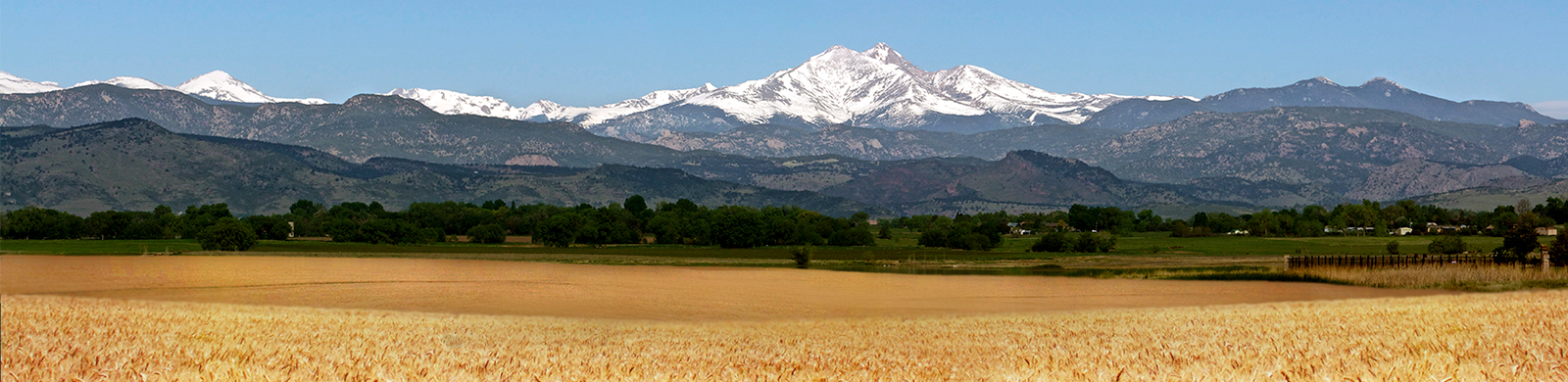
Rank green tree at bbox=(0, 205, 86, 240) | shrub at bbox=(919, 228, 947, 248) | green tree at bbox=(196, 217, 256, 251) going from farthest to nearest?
shrub at bbox=(919, 228, 947, 248), green tree at bbox=(0, 205, 86, 240), green tree at bbox=(196, 217, 256, 251)

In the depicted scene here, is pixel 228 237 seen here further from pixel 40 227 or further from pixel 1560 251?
pixel 1560 251

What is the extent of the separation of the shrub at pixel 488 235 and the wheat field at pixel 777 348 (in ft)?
497

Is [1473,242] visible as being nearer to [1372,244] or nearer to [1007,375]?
[1372,244]

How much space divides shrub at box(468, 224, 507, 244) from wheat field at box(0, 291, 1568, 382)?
15150 cm

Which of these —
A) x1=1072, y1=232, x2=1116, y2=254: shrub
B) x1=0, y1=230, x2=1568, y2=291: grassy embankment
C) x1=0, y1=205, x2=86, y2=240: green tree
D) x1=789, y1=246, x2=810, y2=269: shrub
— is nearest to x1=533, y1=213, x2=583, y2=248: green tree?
x1=0, y1=230, x2=1568, y2=291: grassy embankment

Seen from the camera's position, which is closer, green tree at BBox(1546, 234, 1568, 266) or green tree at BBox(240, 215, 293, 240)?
green tree at BBox(1546, 234, 1568, 266)

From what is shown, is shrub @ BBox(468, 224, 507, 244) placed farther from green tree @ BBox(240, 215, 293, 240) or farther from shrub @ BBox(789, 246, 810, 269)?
shrub @ BBox(789, 246, 810, 269)

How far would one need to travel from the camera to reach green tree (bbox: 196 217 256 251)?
142250 mm

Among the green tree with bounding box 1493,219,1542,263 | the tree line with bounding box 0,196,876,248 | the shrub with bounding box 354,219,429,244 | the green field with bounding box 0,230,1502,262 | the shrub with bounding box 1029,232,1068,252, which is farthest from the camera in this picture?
the tree line with bounding box 0,196,876,248

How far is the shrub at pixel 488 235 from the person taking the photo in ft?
607

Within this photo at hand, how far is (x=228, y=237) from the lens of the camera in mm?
143500

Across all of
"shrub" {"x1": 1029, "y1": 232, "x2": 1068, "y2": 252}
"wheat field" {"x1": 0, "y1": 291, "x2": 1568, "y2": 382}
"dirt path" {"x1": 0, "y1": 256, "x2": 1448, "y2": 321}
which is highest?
"shrub" {"x1": 1029, "y1": 232, "x2": 1068, "y2": 252}

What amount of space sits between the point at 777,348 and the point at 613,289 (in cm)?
4874

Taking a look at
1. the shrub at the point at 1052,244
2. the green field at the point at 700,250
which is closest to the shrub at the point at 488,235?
the green field at the point at 700,250
